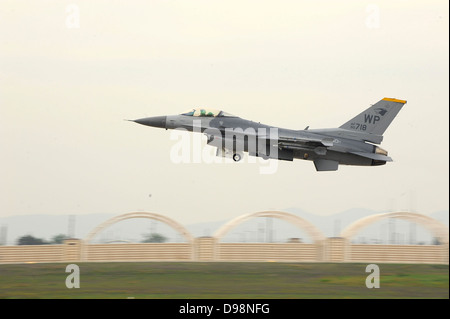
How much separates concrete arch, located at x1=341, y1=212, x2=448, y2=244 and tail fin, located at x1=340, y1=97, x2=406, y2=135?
15.6 metres

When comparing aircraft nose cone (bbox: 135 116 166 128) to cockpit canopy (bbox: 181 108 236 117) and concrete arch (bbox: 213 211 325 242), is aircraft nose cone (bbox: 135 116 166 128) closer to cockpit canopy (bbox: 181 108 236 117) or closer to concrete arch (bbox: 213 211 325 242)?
cockpit canopy (bbox: 181 108 236 117)

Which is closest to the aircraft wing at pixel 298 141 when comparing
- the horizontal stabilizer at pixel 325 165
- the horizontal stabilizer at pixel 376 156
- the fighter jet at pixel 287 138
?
the fighter jet at pixel 287 138

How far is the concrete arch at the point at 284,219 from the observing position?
59.5 meters

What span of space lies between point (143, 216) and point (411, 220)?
19.5 meters

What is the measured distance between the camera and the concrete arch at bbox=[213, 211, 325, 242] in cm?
5953

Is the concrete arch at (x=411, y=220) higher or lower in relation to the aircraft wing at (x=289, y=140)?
lower

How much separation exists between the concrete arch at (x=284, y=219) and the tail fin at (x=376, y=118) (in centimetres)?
1564

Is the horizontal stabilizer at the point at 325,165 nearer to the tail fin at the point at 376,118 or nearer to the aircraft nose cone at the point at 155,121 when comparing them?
the tail fin at the point at 376,118

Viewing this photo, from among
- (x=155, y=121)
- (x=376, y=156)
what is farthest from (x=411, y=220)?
(x=155, y=121)

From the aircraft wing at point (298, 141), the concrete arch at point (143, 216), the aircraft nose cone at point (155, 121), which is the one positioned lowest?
the concrete arch at point (143, 216)

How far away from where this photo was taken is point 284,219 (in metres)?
61.3
